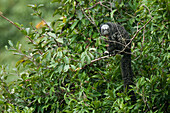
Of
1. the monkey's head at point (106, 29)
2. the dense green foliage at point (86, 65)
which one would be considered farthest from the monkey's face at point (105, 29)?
the dense green foliage at point (86, 65)

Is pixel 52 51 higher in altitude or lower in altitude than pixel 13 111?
higher

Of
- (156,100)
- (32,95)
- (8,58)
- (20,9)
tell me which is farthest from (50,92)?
(20,9)

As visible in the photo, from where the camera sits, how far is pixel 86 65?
172 centimetres

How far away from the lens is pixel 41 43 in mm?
Result: 1721

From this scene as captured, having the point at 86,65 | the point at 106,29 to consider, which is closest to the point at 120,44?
the point at 106,29

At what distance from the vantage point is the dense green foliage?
1573mm

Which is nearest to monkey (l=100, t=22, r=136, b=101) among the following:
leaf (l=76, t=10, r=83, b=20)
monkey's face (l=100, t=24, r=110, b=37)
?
monkey's face (l=100, t=24, r=110, b=37)

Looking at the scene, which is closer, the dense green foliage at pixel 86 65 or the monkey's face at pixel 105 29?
the monkey's face at pixel 105 29

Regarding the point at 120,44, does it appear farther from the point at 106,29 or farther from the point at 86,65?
the point at 86,65

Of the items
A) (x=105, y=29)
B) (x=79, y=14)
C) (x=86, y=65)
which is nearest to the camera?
(x=105, y=29)

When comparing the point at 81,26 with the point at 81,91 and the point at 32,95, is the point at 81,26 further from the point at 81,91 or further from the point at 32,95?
the point at 32,95

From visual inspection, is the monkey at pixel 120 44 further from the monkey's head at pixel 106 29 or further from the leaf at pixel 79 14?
the leaf at pixel 79 14

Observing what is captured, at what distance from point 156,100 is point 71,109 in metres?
0.56

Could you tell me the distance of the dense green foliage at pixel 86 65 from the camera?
1.57m
